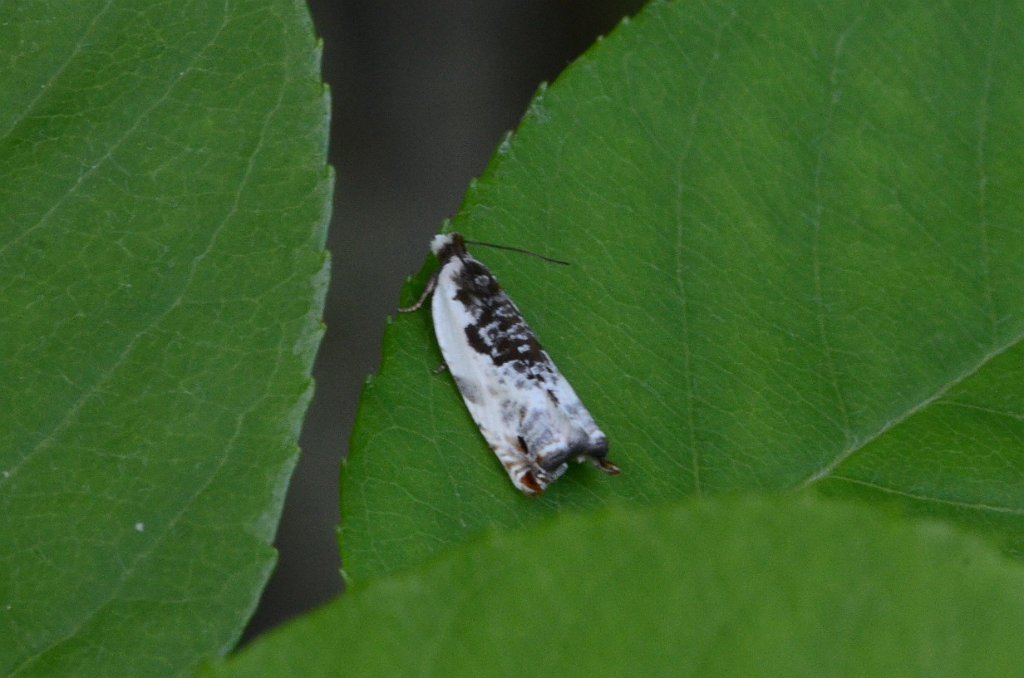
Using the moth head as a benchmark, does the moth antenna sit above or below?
above

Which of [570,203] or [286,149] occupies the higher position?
[286,149]

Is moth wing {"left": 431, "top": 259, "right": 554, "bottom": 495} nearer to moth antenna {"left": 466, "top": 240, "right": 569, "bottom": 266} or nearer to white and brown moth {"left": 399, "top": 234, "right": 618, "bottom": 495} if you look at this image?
white and brown moth {"left": 399, "top": 234, "right": 618, "bottom": 495}

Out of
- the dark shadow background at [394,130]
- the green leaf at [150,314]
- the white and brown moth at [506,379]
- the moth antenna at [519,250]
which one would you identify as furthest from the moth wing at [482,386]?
the dark shadow background at [394,130]

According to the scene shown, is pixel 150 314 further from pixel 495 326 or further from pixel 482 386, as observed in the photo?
pixel 495 326

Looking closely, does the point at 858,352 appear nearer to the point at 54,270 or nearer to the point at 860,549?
the point at 860,549

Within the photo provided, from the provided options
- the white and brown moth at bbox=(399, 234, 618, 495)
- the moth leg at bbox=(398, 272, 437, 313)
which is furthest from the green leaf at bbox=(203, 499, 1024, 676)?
the moth leg at bbox=(398, 272, 437, 313)

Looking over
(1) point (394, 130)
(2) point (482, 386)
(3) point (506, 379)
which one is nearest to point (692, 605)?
(2) point (482, 386)

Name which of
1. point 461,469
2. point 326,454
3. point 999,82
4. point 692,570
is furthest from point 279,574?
point 692,570
